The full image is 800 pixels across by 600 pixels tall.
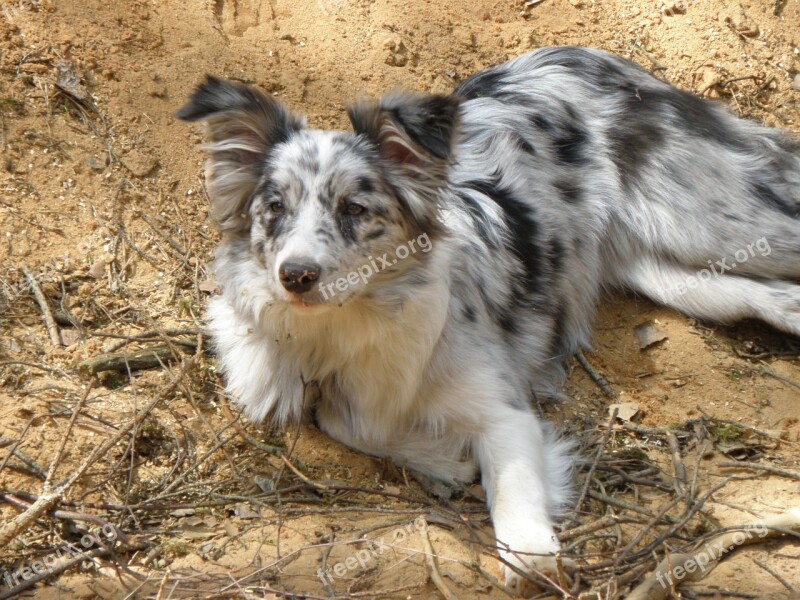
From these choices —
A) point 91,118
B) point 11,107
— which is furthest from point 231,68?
point 11,107

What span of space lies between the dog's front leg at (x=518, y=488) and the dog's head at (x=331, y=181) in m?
0.93

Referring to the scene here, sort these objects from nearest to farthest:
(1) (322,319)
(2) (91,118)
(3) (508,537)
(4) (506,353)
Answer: (3) (508,537) → (1) (322,319) → (4) (506,353) → (2) (91,118)

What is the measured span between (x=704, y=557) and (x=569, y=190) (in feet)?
7.94

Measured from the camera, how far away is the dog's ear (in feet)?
→ 13.7

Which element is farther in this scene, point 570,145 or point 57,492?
point 570,145

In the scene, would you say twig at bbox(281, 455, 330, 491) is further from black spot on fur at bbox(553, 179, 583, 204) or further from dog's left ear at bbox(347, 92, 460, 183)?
black spot on fur at bbox(553, 179, 583, 204)

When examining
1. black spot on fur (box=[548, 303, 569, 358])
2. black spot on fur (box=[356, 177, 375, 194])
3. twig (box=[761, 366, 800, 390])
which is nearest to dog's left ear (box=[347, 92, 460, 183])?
black spot on fur (box=[356, 177, 375, 194])

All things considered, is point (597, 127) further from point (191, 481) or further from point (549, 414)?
point (191, 481)

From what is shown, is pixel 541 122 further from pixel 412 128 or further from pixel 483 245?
pixel 412 128

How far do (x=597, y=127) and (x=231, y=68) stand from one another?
7.68ft

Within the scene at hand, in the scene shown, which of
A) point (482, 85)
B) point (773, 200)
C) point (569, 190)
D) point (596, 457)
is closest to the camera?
point (596, 457)

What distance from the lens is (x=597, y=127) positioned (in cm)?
582

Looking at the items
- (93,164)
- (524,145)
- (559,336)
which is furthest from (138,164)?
(559,336)

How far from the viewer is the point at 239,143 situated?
4.51 m
